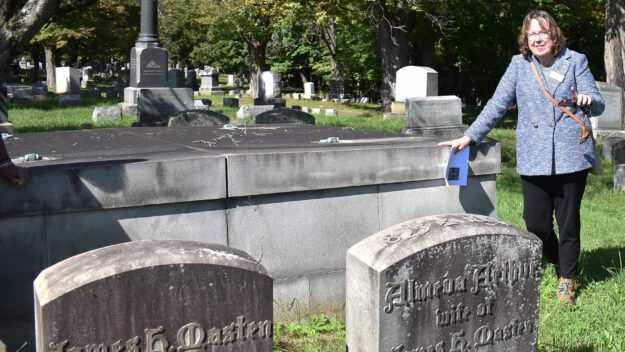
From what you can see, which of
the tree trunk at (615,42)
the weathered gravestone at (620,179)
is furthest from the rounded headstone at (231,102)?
the weathered gravestone at (620,179)

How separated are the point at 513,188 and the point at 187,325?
8821mm

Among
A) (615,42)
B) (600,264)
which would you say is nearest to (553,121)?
(600,264)

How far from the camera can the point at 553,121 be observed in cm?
504

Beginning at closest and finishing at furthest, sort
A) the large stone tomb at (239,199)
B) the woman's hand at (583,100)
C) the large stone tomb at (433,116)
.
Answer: the large stone tomb at (239,199) < the woman's hand at (583,100) < the large stone tomb at (433,116)

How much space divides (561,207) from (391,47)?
20.5 m

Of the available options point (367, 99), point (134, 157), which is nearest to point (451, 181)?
point (134, 157)

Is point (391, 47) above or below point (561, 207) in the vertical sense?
above

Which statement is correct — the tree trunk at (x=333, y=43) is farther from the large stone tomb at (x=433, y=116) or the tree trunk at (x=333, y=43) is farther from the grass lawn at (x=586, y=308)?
the grass lawn at (x=586, y=308)

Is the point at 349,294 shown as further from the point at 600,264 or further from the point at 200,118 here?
the point at 200,118

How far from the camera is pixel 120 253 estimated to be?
2592mm

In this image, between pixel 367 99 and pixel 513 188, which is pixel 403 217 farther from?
pixel 367 99

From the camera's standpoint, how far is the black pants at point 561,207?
5.13m

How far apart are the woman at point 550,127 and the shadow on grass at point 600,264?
2.17 feet

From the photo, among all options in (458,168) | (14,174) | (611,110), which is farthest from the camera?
(611,110)
